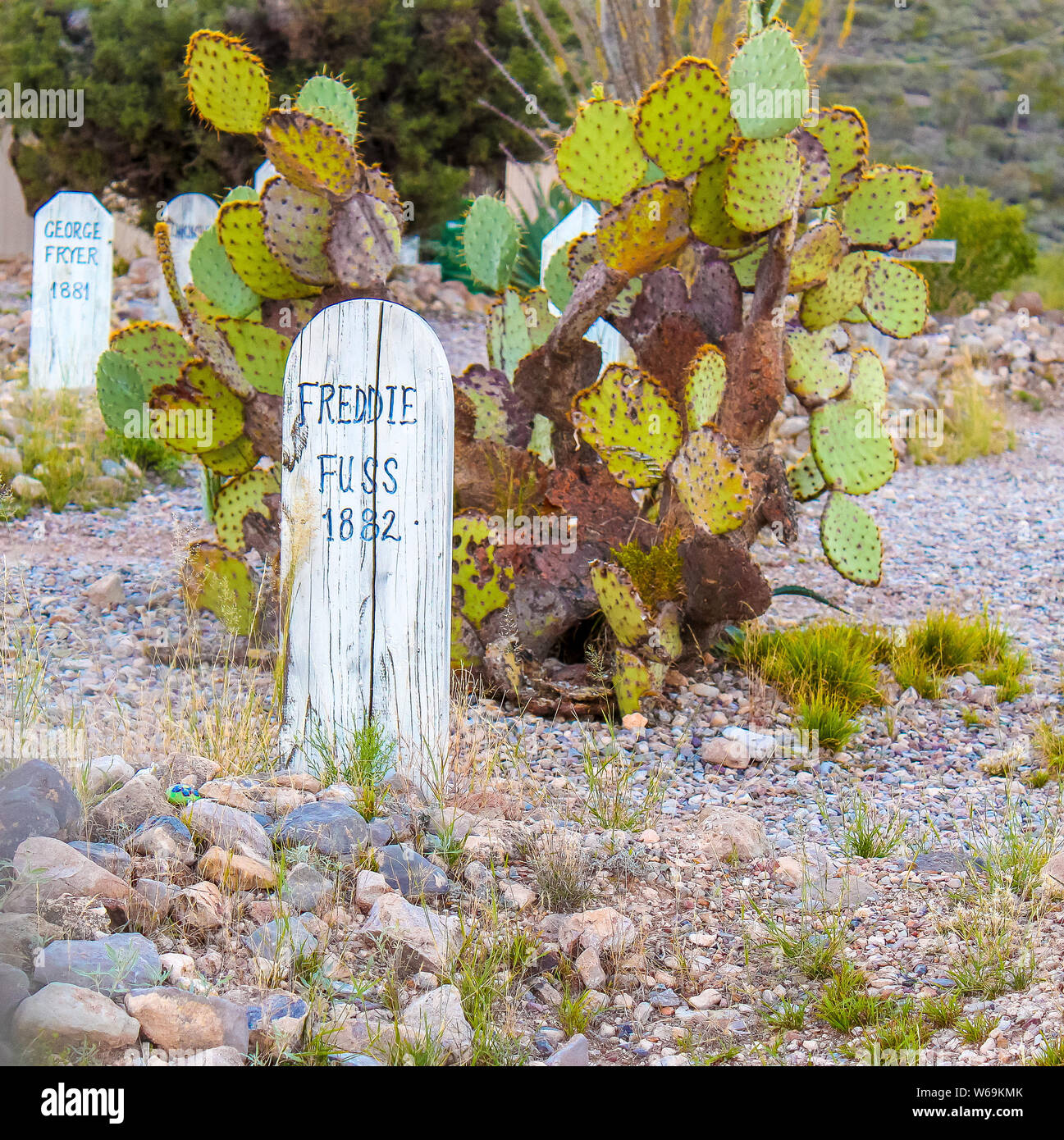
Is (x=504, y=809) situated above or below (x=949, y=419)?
below

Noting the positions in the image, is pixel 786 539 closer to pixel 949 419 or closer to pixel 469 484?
pixel 469 484

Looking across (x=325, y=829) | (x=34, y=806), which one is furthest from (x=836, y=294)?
(x=34, y=806)

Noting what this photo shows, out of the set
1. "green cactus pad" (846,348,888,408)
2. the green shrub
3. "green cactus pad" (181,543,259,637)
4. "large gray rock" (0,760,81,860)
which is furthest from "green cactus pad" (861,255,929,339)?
the green shrub

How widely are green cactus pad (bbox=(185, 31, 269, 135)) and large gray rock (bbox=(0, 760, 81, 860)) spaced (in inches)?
83.4

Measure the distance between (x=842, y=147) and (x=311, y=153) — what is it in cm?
193

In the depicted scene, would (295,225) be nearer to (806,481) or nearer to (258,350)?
(258,350)

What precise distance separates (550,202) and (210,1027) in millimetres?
9655

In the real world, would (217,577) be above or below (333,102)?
below

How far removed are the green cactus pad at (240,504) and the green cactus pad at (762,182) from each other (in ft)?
5.82

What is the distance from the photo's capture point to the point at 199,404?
13.7ft

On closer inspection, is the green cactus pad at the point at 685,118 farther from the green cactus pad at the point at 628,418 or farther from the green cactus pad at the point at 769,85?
the green cactus pad at the point at 628,418

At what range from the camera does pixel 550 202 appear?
35.2 ft
